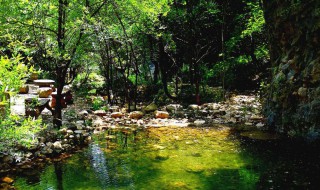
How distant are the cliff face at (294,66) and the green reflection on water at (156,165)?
5.93 feet

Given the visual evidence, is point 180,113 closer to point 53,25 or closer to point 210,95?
point 210,95

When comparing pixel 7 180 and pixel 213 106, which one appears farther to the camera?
pixel 213 106

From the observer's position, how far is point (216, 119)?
1359 cm

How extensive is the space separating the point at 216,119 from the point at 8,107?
8.66m

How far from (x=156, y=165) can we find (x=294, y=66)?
5.45 metres

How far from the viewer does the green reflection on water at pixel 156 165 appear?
6914 millimetres

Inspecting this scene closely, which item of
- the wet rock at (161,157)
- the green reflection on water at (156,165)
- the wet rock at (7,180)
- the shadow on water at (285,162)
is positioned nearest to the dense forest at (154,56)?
the shadow on water at (285,162)

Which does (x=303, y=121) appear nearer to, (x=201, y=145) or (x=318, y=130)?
(x=318, y=130)

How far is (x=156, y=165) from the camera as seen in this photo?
8141 millimetres

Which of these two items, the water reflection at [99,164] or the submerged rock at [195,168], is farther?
the submerged rock at [195,168]

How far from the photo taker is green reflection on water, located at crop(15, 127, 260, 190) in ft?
22.7

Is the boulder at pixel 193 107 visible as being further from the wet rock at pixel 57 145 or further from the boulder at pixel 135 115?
the wet rock at pixel 57 145

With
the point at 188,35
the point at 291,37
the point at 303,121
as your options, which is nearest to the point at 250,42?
the point at 188,35

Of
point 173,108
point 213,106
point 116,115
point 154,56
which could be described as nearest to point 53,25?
point 116,115
